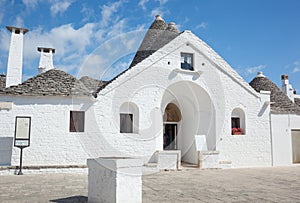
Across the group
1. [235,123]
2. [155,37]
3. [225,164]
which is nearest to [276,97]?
A: [235,123]

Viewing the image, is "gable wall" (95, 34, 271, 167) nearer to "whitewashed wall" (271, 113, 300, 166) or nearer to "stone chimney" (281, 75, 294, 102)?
"whitewashed wall" (271, 113, 300, 166)

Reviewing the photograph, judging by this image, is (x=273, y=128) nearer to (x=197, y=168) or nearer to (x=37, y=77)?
(x=197, y=168)

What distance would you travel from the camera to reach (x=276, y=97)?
1819 cm

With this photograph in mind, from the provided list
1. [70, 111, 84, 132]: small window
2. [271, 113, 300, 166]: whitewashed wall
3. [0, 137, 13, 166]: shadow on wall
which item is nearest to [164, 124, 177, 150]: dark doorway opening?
[70, 111, 84, 132]: small window

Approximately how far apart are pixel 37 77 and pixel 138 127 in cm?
565

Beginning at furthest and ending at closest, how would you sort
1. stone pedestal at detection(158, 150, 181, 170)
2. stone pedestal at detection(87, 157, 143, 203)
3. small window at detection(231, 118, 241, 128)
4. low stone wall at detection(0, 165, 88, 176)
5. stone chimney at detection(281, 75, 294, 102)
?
stone chimney at detection(281, 75, 294, 102), small window at detection(231, 118, 241, 128), stone pedestal at detection(158, 150, 181, 170), low stone wall at detection(0, 165, 88, 176), stone pedestal at detection(87, 157, 143, 203)

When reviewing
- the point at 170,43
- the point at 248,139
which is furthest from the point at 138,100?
the point at 248,139

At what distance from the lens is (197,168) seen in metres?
13.6

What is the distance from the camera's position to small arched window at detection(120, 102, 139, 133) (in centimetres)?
1360

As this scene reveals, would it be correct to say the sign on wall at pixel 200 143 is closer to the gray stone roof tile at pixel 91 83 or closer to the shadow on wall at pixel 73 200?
the gray stone roof tile at pixel 91 83

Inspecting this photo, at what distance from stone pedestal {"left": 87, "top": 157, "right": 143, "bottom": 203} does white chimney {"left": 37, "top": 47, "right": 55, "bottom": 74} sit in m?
13.1

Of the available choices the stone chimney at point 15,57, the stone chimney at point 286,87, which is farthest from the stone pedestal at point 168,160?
the stone chimney at point 286,87

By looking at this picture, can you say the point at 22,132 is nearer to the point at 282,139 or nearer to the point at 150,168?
the point at 150,168

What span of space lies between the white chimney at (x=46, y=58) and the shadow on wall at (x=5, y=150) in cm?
660
